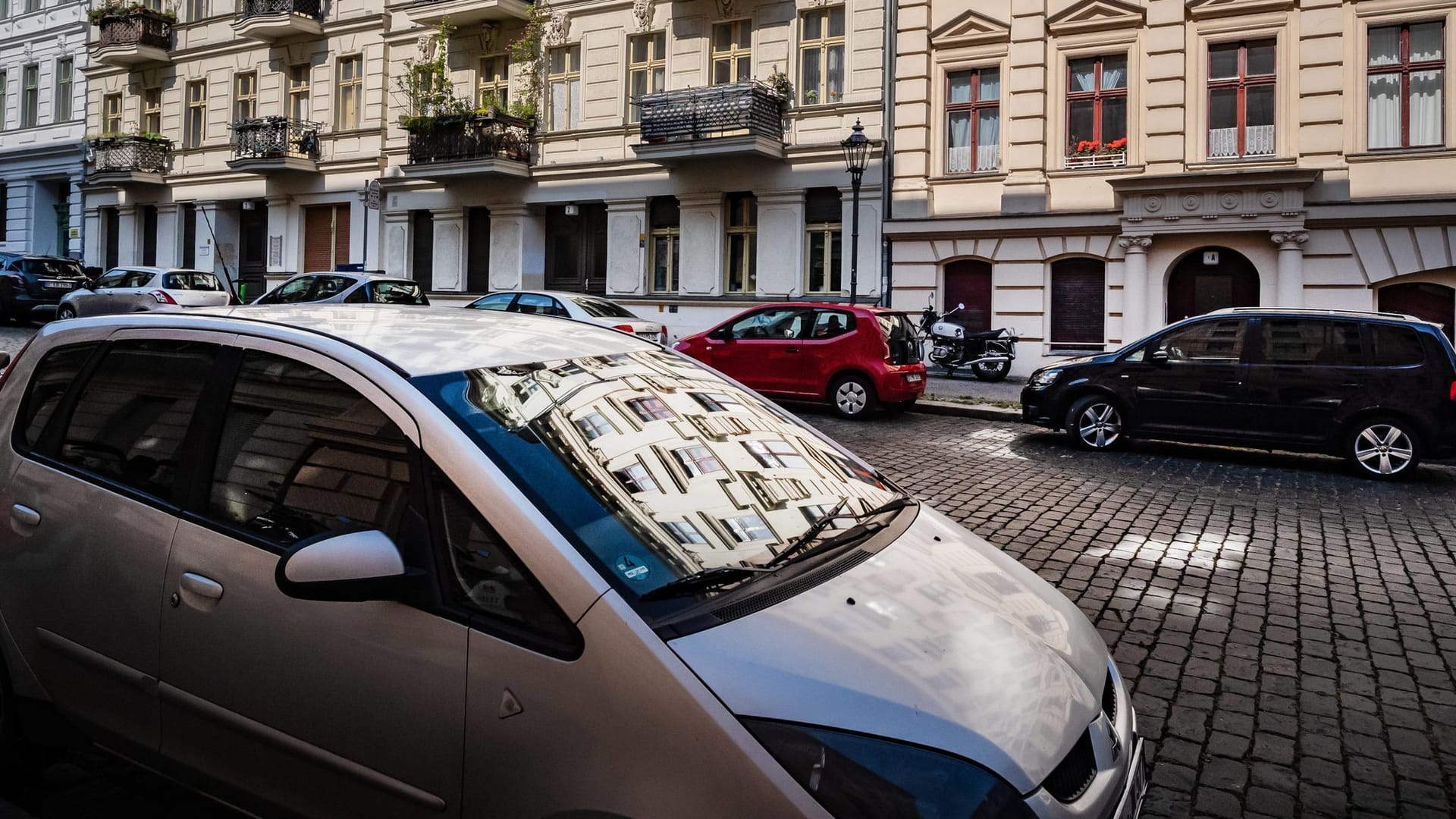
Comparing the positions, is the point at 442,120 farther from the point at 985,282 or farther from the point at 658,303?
the point at 985,282

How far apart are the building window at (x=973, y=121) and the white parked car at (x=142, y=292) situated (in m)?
15.6

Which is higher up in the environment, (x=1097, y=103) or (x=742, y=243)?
(x=1097, y=103)

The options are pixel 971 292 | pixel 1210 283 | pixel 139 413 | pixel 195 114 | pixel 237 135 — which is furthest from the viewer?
pixel 195 114

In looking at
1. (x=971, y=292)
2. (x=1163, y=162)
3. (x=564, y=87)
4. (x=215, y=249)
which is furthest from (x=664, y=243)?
(x=215, y=249)

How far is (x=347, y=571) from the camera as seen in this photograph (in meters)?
2.22

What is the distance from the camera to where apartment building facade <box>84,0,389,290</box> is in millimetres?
28297

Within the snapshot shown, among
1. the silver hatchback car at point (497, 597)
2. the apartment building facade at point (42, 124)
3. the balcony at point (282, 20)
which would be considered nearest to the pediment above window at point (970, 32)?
the balcony at point (282, 20)

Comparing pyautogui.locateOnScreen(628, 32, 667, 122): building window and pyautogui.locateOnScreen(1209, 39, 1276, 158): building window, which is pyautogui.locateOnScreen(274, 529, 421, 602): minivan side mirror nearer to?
pyautogui.locateOnScreen(1209, 39, 1276, 158): building window

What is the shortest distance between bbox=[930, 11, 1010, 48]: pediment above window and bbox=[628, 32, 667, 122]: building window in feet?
21.2

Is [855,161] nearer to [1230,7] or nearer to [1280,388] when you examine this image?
[1230,7]

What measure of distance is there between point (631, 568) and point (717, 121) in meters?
20.4

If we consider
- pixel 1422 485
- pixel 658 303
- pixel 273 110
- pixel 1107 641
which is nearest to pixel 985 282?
pixel 658 303

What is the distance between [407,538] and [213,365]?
1.00 metres

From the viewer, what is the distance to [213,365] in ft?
9.59
